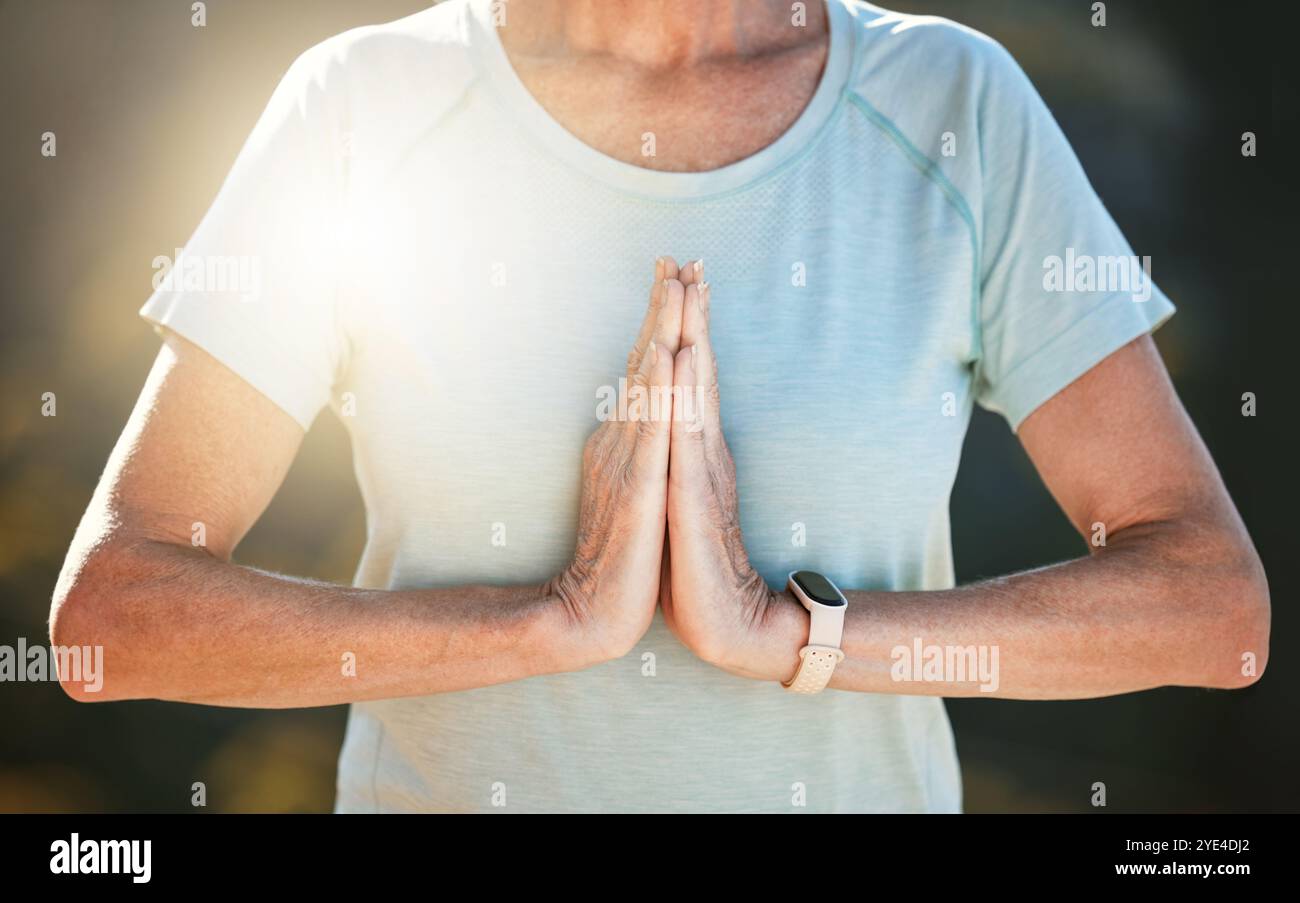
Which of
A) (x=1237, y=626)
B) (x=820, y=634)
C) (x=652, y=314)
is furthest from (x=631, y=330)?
(x=1237, y=626)

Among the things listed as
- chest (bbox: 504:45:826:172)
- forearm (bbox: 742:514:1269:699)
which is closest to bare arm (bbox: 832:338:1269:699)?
forearm (bbox: 742:514:1269:699)

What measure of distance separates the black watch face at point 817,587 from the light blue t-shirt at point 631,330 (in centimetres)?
4

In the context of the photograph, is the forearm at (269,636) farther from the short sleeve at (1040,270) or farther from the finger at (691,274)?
the short sleeve at (1040,270)

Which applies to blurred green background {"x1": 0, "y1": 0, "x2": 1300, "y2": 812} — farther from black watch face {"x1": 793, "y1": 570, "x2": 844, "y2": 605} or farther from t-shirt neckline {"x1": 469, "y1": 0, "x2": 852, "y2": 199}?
black watch face {"x1": 793, "y1": 570, "x2": 844, "y2": 605}

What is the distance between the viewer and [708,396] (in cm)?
113

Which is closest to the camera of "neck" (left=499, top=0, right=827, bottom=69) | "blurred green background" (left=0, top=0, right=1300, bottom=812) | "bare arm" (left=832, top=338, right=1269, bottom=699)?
"bare arm" (left=832, top=338, right=1269, bottom=699)

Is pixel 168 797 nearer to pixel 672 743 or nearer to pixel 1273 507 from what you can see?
pixel 672 743

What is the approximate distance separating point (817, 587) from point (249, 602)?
1.87ft

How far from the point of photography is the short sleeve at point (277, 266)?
45.7 inches

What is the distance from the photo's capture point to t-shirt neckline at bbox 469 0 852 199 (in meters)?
1.26

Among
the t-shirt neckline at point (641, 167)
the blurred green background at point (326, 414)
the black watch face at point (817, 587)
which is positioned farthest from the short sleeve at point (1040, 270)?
the blurred green background at point (326, 414)

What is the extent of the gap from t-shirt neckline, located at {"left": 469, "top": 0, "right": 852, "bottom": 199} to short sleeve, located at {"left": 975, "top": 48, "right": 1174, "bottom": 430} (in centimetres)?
18

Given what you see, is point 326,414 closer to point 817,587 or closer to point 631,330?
point 631,330
